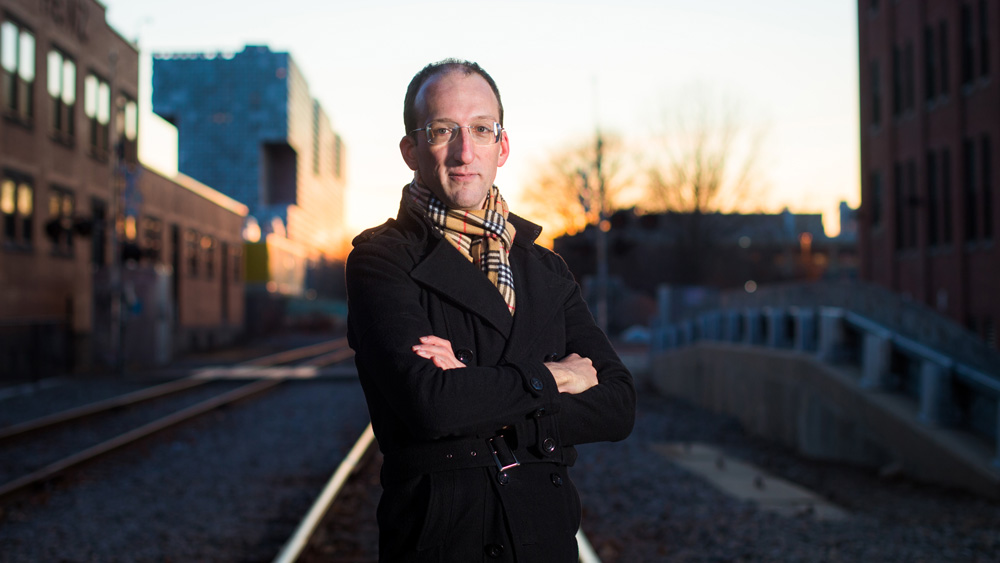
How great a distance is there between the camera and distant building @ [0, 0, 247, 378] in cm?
2434

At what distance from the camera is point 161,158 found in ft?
122

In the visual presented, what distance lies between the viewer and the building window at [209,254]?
44938 mm

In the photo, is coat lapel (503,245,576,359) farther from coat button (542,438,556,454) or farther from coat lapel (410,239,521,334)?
coat button (542,438,556,454)

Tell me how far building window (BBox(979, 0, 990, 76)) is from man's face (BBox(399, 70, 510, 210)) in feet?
68.8

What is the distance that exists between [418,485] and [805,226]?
83303 millimetres

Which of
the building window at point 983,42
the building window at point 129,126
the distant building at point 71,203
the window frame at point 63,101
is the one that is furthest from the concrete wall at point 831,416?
the building window at point 129,126

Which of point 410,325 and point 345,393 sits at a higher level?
point 410,325

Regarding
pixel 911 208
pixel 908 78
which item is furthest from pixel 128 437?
pixel 908 78

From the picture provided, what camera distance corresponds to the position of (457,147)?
2.33 metres

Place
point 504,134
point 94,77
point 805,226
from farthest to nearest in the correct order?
point 805,226, point 94,77, point 504,134

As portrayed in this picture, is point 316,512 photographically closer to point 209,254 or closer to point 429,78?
point 429,78

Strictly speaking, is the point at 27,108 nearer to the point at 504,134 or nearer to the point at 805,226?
the point at 504,134

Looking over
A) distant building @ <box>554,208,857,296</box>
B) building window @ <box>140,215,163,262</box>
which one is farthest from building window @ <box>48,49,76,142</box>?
distant building @ <box>554,208,857,296</box>

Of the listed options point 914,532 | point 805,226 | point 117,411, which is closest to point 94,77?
point 117,411
